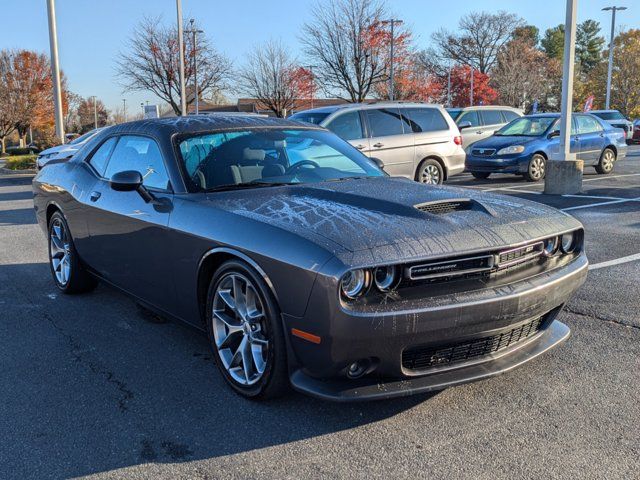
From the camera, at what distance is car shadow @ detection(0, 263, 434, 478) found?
278 cm

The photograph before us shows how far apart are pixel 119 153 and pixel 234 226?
196 cm

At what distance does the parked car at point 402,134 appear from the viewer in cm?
1065

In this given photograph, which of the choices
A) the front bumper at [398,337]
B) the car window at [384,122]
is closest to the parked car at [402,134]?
the car window at [384,122]

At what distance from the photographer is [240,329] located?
325 cm

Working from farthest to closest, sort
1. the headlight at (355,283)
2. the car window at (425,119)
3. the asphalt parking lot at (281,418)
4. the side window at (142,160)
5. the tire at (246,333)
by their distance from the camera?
1. the car window at (425,119)
2. the side window at (142,160)
3. the tire at (246,333)
4. the headlight at (355,283)
5. the asphalt parking lot at (281,418)

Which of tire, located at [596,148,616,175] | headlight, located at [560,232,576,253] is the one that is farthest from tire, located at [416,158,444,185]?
headlight, located at [560,232,576,253]

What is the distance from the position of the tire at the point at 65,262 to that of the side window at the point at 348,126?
5842 millimetres

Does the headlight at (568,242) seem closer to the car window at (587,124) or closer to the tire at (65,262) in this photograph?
the tire at (65,262)

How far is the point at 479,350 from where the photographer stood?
3.04 metres

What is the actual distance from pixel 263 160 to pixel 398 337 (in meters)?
1.83

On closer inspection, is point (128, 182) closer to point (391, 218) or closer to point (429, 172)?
point (391, 218)

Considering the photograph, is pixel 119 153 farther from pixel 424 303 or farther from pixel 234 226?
pixel 424 303

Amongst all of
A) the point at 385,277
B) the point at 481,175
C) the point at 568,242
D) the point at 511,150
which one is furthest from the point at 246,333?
the point at 481,175

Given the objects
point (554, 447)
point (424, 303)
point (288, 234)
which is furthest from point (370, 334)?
point (554, 447)
